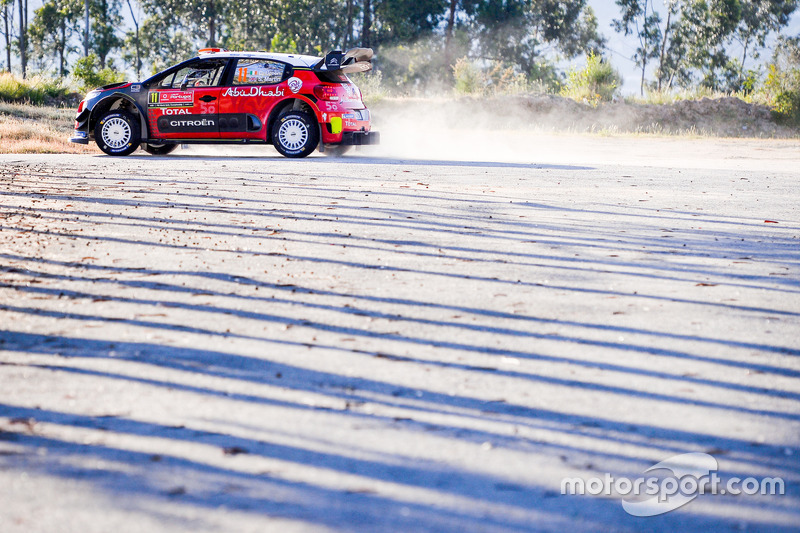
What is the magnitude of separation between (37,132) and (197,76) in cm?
648

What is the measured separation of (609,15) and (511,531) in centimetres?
5815

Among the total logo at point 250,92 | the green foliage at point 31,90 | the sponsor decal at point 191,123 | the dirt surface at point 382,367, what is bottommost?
the dirt surface at point 382,367

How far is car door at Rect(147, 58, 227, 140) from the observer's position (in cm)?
1355

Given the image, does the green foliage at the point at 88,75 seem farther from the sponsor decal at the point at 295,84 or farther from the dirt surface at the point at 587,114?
the sponsor decal at the point at 295,84

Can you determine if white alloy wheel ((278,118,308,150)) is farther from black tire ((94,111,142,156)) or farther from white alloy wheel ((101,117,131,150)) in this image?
white alloy wheel ((101,117,131,150))

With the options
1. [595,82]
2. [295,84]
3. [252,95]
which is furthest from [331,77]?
[595,82]

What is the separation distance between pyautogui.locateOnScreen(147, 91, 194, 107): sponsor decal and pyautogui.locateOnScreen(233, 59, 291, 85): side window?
84 cm

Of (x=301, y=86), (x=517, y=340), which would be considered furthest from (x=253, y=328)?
(x=301, y=86)

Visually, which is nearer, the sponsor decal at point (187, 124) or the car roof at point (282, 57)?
the car roof at point (282, 57)

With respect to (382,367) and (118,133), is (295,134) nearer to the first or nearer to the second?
(118,133)

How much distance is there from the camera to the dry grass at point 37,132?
15711 millimetres

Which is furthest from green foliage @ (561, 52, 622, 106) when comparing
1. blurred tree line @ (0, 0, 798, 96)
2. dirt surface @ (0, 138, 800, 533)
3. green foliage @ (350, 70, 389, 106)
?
dirt surface @ (0, 138, 800, 533)

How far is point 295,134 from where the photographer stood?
1356 cm

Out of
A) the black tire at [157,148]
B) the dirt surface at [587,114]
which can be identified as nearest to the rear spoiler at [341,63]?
the black tire at [157,148]
